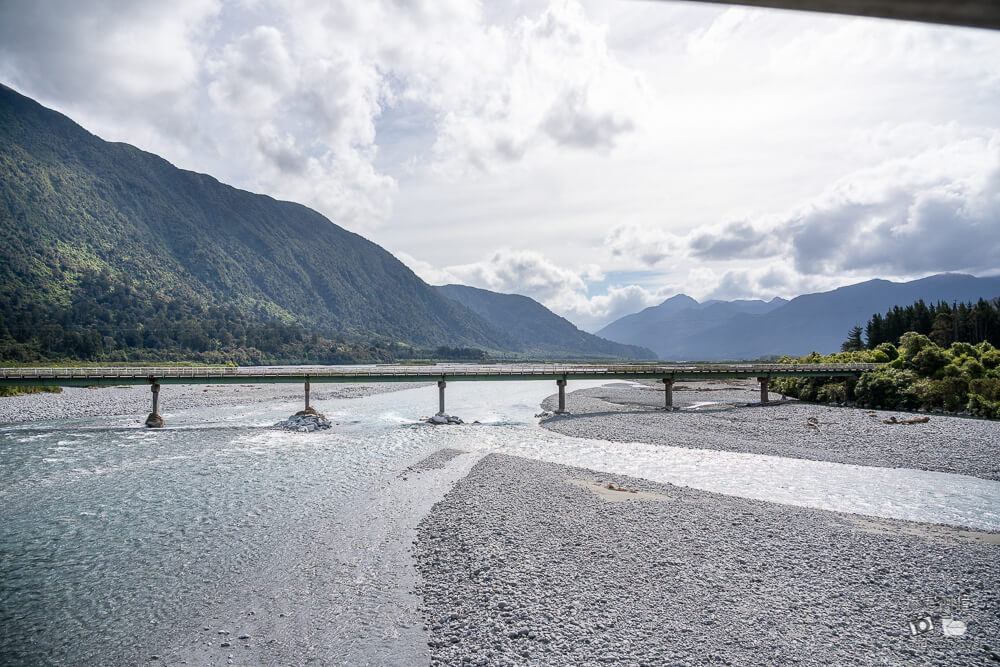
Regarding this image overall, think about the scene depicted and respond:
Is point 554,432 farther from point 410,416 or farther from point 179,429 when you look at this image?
Answer: point 179,429

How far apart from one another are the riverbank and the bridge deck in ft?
13.3

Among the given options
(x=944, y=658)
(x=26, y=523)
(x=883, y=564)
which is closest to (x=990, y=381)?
(x=883, y=564)

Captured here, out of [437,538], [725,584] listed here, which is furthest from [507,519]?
[725,584]

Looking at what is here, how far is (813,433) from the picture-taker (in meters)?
36.6

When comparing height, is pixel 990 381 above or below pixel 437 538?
above

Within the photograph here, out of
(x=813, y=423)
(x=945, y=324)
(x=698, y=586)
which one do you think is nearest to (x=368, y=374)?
(x=813, y=423)

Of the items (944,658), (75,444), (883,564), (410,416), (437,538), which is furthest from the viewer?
(410,416)

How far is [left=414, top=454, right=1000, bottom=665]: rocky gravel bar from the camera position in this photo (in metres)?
9.33

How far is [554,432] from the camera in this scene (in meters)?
40.4

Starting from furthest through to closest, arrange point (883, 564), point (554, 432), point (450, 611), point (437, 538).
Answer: point (554, 432) → point (437, 538) → point (883, 564) → point (450, 611)

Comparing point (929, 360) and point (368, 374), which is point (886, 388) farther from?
point (368, 374)

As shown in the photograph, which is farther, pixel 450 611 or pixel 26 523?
pixel 26 523

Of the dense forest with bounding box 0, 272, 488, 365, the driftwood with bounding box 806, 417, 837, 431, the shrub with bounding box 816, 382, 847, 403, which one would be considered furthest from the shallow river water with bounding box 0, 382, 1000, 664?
the dense forest with bounding box 0, 272, 488, 365

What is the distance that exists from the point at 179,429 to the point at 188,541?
30.8m
